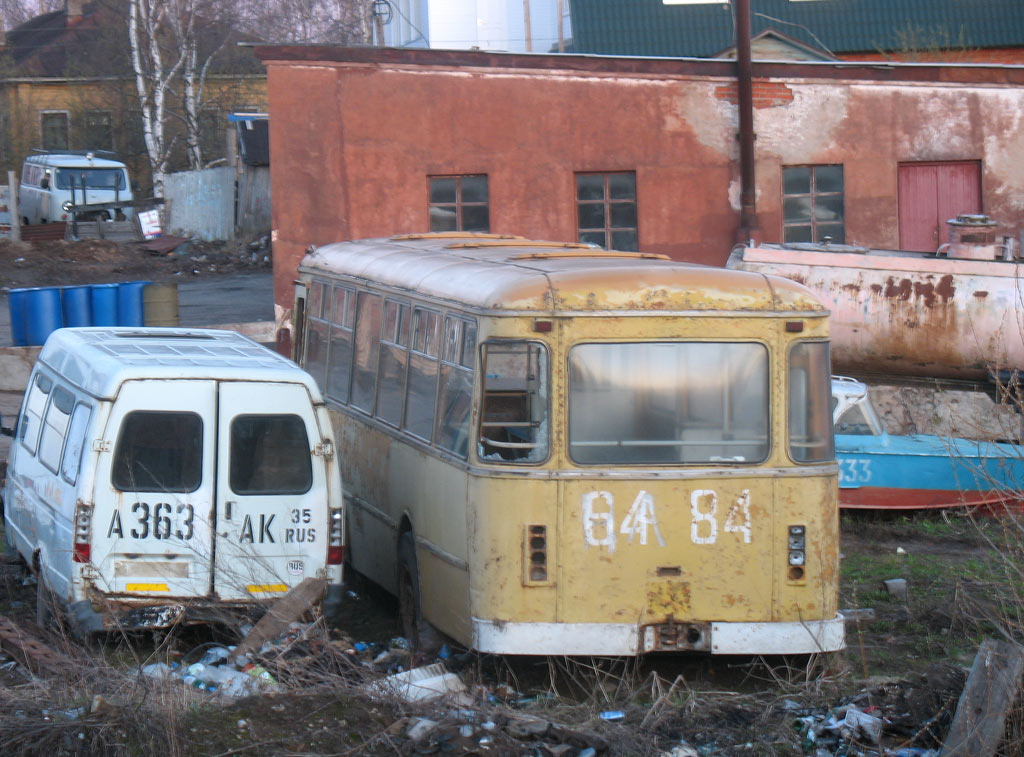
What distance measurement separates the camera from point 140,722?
5551 millimetres

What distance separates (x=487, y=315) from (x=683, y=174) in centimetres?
1373

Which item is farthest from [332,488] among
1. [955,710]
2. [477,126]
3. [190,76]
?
[190,76]

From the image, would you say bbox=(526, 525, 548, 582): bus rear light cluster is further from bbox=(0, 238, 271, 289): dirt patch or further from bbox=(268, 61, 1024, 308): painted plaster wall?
bbox=(0, 238, 271, 289): dirt patch

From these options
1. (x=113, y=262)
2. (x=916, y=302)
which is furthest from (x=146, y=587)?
(x=113, y=262)

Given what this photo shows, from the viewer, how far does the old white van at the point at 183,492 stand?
24.8ft

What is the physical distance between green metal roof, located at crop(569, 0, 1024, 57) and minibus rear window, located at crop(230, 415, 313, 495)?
26257 mm

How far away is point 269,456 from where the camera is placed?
26.0 ft

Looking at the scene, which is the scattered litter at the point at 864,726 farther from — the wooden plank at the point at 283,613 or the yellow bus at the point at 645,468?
the wooden plank at the point at 283,613

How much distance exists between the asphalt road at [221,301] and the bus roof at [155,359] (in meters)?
14.0

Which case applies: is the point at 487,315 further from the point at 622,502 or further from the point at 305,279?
the point at 305,279

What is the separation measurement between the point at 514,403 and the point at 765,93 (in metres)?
14.3

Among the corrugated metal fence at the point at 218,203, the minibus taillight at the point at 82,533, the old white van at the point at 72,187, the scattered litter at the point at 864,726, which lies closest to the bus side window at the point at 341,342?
the minibus taillight at the point at 82,533

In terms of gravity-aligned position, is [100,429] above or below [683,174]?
below

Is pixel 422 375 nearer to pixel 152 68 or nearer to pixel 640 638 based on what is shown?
pixel 640 638
